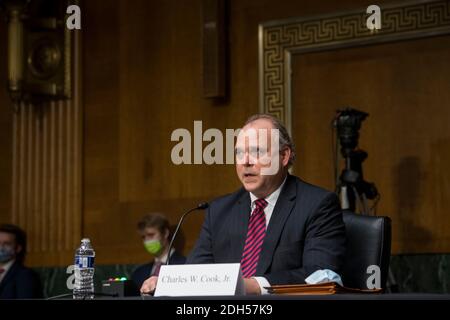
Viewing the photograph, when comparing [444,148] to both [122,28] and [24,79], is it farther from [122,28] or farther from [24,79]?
[24,79]

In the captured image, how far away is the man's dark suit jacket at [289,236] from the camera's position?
3.29 m

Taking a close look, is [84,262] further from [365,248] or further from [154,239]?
[154,239]

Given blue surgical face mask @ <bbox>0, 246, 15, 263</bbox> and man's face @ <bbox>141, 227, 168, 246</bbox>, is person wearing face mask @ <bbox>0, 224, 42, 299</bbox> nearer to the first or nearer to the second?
blue surgical face mask @ <bbox>0, 246, 15, 263</bbox>

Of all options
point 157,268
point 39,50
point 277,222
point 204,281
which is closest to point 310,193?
point 277,222

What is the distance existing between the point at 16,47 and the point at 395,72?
2692 mm

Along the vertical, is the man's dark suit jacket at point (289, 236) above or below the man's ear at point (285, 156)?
below

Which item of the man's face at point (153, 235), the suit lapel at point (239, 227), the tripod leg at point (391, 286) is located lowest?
the tripod leg at point (391, 286)

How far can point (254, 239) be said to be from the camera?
11.5ft

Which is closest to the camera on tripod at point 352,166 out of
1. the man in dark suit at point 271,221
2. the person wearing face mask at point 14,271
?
the man in dark suit at point 271,221

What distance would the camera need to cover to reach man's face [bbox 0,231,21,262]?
5.58 meters

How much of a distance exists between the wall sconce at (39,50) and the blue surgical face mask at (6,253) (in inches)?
48.2

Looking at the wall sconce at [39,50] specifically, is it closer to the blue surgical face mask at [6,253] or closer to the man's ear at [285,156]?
the blue surgical face mask at [6,253]
